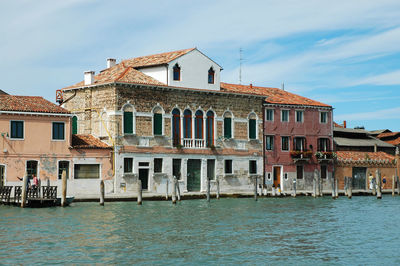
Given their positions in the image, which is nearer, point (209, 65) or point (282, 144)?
point (209, 65)

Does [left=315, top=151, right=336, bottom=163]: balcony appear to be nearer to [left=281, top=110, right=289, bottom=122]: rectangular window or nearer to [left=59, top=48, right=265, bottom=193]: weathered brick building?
[left=281, top=110, right=289, bottom=122]: rectangular window

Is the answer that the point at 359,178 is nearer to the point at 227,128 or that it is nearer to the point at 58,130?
the point at 227,128

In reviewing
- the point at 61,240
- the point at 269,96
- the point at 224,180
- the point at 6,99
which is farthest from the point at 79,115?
the point at 61,240

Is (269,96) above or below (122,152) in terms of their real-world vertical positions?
above

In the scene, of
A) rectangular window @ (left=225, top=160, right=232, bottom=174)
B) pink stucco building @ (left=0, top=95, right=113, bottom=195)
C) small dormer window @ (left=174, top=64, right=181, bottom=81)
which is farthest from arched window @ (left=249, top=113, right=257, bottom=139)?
pink stucco building @ (left=0, top=95, right=113, bottom=195)

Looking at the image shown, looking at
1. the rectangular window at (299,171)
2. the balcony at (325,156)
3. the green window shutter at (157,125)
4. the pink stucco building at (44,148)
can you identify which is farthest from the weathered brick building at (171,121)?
the balcony at (325,156)

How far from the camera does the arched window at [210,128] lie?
43625 mm

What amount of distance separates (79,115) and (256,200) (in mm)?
12099

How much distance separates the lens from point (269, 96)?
48406mm

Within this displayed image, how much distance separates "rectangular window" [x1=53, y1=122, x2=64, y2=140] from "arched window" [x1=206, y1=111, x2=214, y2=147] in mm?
9978

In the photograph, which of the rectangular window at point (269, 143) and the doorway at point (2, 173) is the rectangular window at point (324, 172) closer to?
the rectangular window at point (269, 143)

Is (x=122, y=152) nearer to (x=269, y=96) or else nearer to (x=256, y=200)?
(x=256, y=200)

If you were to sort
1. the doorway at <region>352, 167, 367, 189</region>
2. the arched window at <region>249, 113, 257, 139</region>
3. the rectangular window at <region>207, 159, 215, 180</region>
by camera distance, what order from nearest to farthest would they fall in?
1. the rectangular window at <region>207, 159, 215, 180</region>
2. the arched window at <region>249, 113, 257, 139</region>
3. the doorway at <region>352, 167, 367, 189</region>

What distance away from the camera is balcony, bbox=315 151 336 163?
49062 millimetres
